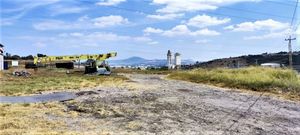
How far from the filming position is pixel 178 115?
13.6 meters

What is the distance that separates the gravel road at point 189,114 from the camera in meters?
11.4

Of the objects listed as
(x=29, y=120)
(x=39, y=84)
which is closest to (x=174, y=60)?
(x=39, y=84)

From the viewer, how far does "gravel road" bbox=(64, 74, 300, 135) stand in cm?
1137

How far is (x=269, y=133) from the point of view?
1113cm

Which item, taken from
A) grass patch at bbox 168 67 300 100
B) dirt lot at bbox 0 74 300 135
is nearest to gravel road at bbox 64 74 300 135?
dirt lot at bbox 0 74 300 135

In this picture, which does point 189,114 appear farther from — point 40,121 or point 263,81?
point 263,81

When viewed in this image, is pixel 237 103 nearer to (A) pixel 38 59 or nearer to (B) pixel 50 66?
(A) pixel 38 59

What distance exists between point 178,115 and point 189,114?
17.2 inches

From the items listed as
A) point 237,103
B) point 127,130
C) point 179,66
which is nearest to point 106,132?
point 127,130

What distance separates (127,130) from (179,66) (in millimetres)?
63113

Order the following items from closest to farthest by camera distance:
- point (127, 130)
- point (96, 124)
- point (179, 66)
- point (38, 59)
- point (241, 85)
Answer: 1. point (127, 130)
2. point (96, 124)
3. point (241, 85)
4. point (38, 59)
5. point (179, 66)

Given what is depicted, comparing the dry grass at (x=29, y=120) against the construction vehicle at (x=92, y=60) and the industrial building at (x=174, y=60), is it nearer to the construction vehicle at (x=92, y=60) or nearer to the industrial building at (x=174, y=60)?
the construction vehicle at (x=92, y=60)

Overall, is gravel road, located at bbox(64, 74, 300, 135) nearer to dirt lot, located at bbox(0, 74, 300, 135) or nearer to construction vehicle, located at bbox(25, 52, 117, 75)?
dirt lot, located at bbox(0, 74, 300, 135)

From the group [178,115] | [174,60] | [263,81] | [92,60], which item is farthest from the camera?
[174,60]
